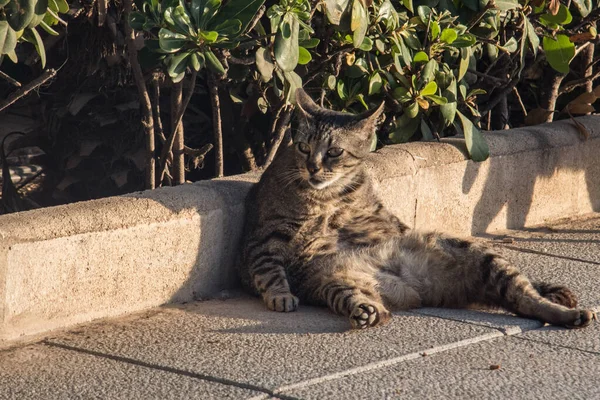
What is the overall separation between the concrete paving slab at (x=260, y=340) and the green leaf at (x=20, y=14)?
153 centimetres

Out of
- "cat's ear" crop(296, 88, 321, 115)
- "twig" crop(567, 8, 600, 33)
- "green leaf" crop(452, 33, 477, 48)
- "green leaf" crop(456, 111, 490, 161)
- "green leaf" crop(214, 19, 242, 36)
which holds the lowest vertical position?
"green leaf" crop(456, 111, 490, 161)

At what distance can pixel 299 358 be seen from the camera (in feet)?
15.1

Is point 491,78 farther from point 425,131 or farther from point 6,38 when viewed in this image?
point 6,38

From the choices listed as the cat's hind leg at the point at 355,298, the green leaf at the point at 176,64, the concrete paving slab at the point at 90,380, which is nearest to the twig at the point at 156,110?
the green leaf at the point at 176,64

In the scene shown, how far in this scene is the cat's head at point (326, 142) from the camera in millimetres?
5938

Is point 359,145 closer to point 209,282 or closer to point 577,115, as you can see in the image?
point 209,282

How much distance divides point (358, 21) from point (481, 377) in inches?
93.7

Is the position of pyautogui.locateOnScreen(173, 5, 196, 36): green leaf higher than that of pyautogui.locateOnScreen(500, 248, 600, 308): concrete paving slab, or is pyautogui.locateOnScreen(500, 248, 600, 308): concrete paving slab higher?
pyautogui.locateOnScreen(173, 5, 196, 36): green leaf

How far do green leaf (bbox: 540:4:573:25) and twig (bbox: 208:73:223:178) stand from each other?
255 centimetres

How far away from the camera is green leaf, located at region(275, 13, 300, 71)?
5.66 m

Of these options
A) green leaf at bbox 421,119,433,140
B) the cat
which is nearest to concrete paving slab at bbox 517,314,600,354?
the cat

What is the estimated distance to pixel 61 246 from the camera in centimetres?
497

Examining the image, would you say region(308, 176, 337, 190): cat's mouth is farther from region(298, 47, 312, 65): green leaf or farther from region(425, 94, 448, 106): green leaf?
region(425, 94, 448, 106): green leaf

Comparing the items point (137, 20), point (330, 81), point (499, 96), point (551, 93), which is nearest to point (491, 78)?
point (499, 96)
